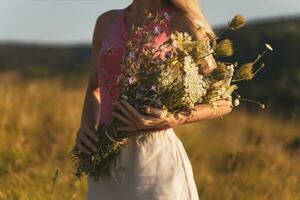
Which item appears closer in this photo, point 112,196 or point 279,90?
point 112,196

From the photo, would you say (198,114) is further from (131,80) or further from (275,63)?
(275,63)

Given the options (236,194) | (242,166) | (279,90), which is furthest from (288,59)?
(236,194)

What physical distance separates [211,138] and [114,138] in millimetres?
6199

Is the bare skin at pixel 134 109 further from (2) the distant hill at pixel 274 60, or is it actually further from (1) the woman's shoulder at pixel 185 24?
(2) the distant hill at pixel 274 60

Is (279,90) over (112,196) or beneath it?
beneath

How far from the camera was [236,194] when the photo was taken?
18.4ft

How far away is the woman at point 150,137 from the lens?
8.86 feet

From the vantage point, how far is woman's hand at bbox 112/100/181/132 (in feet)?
8.60

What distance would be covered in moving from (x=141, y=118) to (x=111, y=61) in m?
0.38

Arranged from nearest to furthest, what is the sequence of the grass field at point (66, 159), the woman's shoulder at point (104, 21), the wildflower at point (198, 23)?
the wildflower at point (198, 23) < the woman's shoulder at point (104, 21) < the grass field at point (66, 159)

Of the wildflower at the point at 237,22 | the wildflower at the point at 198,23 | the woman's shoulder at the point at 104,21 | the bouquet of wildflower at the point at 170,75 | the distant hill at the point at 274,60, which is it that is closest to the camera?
the bouquet of wildflower at the point at 170,75

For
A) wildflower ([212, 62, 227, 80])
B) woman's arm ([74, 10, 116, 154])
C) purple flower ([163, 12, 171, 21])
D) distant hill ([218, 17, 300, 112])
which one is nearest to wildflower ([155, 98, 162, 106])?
wildflower ([212, 62, 227, 80])

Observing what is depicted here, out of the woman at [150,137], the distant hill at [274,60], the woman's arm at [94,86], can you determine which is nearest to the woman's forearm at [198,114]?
the woman at [150,137]

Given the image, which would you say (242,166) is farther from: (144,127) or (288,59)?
(288,59)
